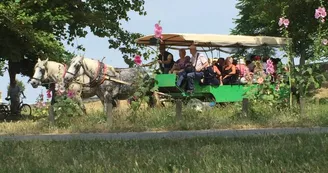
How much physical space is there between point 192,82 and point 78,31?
419 inches

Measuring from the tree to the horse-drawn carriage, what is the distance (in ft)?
13.3

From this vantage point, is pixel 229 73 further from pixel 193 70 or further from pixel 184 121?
pixel 184 121

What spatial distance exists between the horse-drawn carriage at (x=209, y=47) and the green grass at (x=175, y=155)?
5.47 meters

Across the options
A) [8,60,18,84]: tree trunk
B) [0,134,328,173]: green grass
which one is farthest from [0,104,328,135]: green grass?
[8,60,18,84]: tree trunk

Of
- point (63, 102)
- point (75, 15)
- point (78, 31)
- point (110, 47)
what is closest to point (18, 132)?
point (63, 102)

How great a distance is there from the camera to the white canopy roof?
48.9 ft

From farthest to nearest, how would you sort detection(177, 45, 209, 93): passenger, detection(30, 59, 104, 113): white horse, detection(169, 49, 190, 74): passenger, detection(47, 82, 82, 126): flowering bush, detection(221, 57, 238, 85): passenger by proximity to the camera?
detection(221, 57, 238, 85): passenger < detection(169, 49, 190, 74): passenger < detection(177, 45, 209, 93): passenger < detection(30, 59, 104, 113): white horse < detection(47, 82, 82, 126): flowering bush

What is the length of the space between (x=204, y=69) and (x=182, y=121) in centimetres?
369

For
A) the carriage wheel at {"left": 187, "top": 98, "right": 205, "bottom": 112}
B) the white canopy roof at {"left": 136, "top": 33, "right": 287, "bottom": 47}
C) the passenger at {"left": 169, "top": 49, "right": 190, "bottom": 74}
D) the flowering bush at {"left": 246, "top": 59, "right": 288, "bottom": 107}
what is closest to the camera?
the flowering bush at {"left": 246, "top": 59, "right": 288, "bottom": 107}

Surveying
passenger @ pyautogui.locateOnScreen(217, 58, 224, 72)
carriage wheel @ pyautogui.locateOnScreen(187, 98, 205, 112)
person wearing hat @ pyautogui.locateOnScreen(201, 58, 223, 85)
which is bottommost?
carriage wheel @ pyautogui.locateOnScreen(187, 98, 205, 112)

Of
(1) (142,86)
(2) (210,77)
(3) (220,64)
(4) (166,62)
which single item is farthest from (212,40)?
(1) (142,86)

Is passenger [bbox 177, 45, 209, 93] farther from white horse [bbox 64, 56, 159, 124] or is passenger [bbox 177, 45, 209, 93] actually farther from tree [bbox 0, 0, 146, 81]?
tree [bbox 0, 0, 146, 81]

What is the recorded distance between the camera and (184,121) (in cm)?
1052

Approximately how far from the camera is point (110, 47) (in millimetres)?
25094
